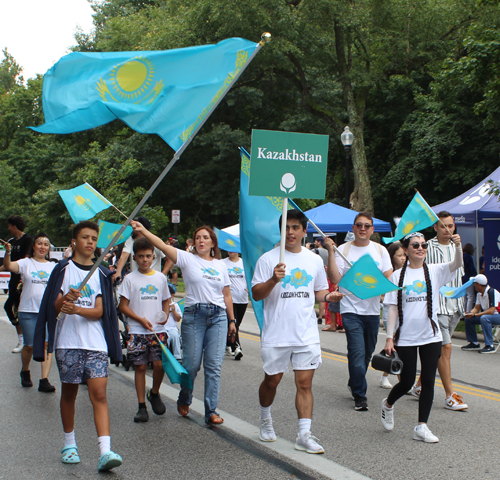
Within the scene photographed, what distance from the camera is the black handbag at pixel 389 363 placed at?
17.4ft

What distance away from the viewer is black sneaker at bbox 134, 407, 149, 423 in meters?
5.84

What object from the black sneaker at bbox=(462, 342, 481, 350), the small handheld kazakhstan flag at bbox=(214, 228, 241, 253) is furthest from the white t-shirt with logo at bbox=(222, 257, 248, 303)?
the black sneaker at bbox=(462, 342, 481, 350)

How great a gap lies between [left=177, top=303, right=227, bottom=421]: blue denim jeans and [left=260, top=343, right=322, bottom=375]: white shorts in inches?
32.0

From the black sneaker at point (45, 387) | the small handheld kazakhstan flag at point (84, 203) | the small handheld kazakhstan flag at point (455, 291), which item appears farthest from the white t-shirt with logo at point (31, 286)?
the small handheld kazakhstan flag at point (455, 291)

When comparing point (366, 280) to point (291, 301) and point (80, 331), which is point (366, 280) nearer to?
point (291, 301)

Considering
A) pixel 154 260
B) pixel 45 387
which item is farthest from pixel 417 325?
pixel 45 387

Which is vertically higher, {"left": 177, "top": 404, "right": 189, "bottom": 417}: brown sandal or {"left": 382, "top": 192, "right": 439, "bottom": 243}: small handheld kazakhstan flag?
{"left": 382, "top": 192, "right": 439, "bottom": 243}: small handheld kazakhstan flag

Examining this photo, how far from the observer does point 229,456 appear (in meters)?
4.77

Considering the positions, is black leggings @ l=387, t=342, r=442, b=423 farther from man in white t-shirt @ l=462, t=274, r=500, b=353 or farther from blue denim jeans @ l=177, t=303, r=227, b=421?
man in white t-shirt @ l=462, t=274, r=500, b=353

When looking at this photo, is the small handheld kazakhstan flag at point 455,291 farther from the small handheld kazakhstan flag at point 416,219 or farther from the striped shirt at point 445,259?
the small handheld kazakhstan flag at point 416,219

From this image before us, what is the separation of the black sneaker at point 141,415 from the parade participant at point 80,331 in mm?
1187

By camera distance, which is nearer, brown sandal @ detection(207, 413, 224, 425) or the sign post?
the sign post

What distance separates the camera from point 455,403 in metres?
6.36

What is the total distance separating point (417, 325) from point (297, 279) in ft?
4.03
